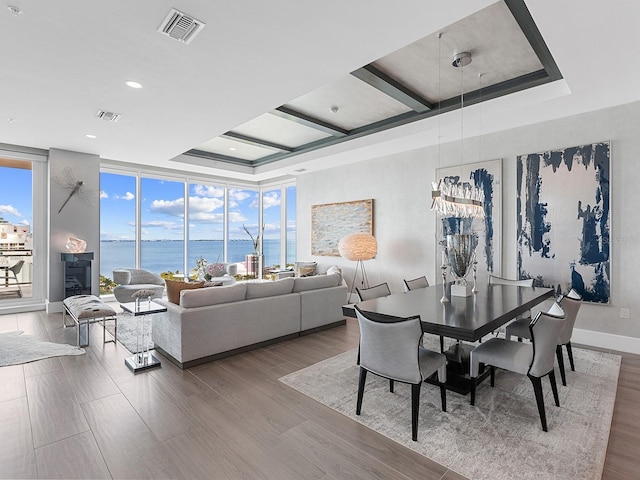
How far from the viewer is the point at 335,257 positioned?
23.7 feet

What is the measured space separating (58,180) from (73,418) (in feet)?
16.1

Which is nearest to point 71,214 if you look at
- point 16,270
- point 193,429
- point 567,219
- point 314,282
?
point 16,270

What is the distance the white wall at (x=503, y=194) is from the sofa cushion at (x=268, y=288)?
2.50 m

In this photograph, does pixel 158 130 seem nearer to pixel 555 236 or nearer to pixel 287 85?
pixel 287 85

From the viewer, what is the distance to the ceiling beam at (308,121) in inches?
186

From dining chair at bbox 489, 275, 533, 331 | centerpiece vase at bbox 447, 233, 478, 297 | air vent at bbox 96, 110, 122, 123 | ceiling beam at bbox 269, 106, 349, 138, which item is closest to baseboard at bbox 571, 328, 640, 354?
dining chair at bbox 489, 275, 533, 331

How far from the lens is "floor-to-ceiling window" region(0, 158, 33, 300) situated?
5.78 m

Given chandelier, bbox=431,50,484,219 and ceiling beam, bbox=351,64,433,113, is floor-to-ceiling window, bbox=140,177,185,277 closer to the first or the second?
ceiling beam, bbox=351,64,433,113

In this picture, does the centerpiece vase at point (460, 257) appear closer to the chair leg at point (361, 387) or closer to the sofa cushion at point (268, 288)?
the chair leg at point (361, 387)

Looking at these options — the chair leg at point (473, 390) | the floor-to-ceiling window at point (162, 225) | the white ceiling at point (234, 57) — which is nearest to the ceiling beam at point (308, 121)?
the white ceiling at point (234, 57)

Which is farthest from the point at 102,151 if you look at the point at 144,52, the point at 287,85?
the point at 287,85

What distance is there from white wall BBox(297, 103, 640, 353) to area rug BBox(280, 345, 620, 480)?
3.83 ft

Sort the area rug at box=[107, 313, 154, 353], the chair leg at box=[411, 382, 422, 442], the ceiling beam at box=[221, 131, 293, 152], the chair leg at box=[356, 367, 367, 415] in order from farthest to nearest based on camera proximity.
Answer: the ceiling beam at box=[221, 131, 293, 152] < the area rug at box=[107, 313, 154, 353] < the chair leg at box=[356, 367, 367, 415] < the chair leg at box=[411, 382, 422, 442]

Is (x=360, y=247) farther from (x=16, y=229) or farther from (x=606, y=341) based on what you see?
(x=16, y=229)
